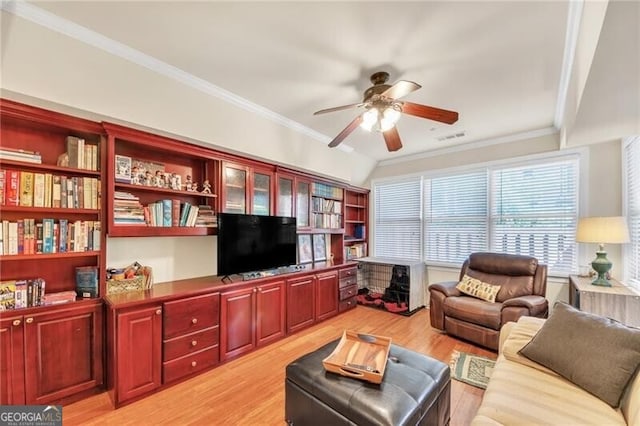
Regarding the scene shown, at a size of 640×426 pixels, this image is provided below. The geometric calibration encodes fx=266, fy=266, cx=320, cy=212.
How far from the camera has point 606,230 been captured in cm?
268

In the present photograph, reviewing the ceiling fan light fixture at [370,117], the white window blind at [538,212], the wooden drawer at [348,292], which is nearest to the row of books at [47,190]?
the ceiling fan light fixture at [370,117]

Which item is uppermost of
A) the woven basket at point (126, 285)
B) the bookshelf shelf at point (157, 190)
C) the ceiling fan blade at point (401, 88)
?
the ceiling fan blade at point (401, 88)

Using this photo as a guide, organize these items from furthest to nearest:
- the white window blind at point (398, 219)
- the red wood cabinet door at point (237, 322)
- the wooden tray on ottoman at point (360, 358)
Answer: the white window blind at point (398, 219) < the red wood cabinet door at point (237, 322) < the wooden tray on ottoman at point (360, 358)

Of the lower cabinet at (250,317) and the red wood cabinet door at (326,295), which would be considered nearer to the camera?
the lower cabinet at (250,317)

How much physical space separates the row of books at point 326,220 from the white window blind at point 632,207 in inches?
137

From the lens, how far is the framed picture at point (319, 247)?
4.29 m

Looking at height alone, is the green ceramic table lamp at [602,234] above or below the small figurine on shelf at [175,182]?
below

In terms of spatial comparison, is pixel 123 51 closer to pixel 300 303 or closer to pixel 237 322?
pixel 237 322

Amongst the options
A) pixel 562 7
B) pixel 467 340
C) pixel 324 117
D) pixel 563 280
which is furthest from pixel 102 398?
pixel 563 280

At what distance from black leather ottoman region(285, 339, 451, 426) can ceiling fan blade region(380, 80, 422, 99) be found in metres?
1.84

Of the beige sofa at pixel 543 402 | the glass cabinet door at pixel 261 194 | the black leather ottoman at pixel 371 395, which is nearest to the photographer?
the beige sofa at pixel 543 402

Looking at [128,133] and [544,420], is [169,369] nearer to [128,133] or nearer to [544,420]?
[128,133]

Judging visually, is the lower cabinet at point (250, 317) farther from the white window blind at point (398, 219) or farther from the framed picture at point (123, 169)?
the white window blind at point (398, 219)

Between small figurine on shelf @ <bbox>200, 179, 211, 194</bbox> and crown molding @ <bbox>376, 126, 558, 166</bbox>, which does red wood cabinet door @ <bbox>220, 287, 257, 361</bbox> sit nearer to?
small figurine on shelf @ <bbox>200, 179, 211, 194</bbox>
